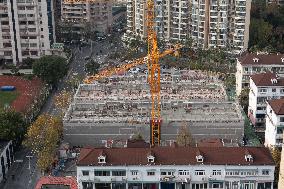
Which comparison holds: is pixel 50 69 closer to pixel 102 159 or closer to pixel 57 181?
pixel 57 181

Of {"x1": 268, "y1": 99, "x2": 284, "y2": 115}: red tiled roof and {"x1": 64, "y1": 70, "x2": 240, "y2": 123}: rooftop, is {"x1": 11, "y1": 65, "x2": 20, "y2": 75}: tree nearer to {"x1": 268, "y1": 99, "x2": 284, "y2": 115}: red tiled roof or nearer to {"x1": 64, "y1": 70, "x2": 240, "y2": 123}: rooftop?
{"x1": 64, "y1": 70, "x2": 240, "y2": 123}: rooftop

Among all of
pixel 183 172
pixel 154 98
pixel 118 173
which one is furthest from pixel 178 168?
pixel 154 98

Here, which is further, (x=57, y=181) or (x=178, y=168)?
(x=57, y=181)

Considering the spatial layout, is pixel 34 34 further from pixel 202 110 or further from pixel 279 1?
pixel 279 1

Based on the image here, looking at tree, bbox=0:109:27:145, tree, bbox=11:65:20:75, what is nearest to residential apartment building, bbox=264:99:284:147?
tree, bbox=0:109:27:145

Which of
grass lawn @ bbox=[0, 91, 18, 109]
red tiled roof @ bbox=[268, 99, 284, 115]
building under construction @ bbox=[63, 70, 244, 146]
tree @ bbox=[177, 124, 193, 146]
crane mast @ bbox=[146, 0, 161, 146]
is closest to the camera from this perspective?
red tiled roof @ bbox=[268, 99, 284, 115]

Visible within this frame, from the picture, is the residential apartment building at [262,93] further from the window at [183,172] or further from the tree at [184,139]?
the window at [183,172]

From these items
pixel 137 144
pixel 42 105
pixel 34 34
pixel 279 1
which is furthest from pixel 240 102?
pixel 279 1
